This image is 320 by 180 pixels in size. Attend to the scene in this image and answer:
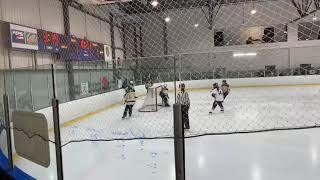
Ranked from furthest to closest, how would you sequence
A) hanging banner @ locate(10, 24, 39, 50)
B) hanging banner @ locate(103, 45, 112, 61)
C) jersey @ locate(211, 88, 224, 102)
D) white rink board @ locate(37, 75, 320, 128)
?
hanging banner @ locate(103, 45, 112, 61) → jersey @ locate(211, 88, 224, 102) → hanging banner @ locate(10, 24, 39, 50) → white rink board @ locate(37, 75, 320, 128)

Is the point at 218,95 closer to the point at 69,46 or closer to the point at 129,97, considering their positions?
the point at 129,97

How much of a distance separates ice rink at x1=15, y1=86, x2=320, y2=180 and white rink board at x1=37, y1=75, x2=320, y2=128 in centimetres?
41

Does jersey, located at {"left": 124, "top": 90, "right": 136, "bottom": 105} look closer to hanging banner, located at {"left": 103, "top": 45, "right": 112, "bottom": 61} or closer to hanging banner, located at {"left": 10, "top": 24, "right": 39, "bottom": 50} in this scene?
hanging banner, located at {"left": 10, "top": 24, "right": 39, "bottom": 50}

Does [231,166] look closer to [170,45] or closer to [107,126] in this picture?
[107,126]

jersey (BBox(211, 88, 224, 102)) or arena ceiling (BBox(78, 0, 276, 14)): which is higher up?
arena ceiling (BBox(78, 0, 276, 14))

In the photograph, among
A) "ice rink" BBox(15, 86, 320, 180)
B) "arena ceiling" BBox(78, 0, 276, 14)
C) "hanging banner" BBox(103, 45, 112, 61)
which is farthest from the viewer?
"hanging banner" BBox(103, 45, 112, 61)

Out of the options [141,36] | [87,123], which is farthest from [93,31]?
[87,123]

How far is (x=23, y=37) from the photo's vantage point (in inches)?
354

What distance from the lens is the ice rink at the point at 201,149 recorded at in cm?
406

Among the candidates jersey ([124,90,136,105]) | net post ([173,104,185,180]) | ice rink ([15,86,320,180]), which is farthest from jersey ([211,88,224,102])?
net post ([173,104,185,180])

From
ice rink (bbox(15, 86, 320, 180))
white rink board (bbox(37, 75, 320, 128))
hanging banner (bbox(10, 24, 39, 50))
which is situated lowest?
ice rink (bbox(15, 86, 320, 180))

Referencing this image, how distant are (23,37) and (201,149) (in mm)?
6952

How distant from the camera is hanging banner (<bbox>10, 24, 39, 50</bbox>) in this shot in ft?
27.9

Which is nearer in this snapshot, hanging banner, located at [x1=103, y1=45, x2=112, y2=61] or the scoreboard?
the scoreboard
